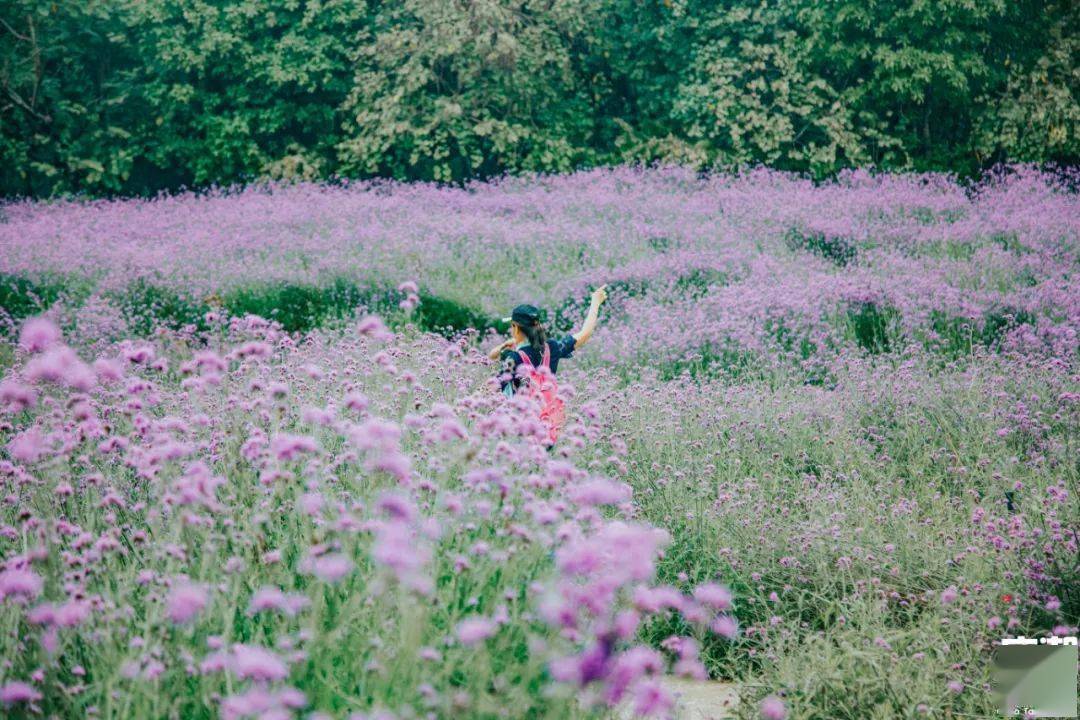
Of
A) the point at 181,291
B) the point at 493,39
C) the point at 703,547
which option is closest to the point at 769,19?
the point at 493,39

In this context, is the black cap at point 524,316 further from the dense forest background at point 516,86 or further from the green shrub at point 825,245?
the dense forest background at point 516,86

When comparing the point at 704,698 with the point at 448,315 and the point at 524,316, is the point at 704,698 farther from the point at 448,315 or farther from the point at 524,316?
the point at 448,315

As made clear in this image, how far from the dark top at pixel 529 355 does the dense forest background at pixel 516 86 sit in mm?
10845

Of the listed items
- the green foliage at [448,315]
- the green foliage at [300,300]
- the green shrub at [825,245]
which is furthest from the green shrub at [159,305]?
the green shrub at [825,245]

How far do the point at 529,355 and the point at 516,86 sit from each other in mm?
12284

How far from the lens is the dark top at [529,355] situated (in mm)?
4664

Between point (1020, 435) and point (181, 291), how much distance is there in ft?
26.4

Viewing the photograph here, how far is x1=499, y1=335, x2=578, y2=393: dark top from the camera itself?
466cm

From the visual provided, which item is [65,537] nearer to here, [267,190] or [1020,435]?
[1020,435]

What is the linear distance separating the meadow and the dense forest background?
508cm

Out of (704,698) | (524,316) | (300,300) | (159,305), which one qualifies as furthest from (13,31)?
(704,698)

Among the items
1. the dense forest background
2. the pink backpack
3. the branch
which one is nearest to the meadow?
the pink backpack

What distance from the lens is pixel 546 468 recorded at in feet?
9.43

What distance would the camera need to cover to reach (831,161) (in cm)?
1570
